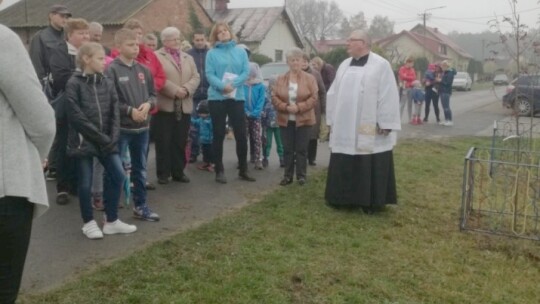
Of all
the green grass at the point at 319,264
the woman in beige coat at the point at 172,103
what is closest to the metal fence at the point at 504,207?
the green grass at the point at 319,264

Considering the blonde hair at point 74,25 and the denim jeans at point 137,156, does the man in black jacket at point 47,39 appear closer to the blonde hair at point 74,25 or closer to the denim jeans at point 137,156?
the blonde hair at point 74,25

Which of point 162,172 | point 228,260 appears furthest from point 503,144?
point 228,260

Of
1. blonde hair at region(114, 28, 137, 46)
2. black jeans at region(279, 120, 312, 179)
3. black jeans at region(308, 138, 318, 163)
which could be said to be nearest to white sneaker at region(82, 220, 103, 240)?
blonde hair at region(114, 28, 137, 46)

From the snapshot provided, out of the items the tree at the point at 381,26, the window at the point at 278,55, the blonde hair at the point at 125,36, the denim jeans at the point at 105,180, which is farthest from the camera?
the tree at the point at 381,26

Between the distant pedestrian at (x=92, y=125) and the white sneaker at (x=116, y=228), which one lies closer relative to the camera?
the distant pedestrian at (x=92, y=125)

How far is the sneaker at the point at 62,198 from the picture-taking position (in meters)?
6.16

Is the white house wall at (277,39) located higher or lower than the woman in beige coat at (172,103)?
higher

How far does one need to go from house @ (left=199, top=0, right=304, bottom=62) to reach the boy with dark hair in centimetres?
2957

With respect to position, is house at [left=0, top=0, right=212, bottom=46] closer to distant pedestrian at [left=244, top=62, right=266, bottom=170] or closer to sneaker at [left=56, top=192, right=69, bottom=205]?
distant pedestrian at [left=244, top=62, right=266, bottom=170]

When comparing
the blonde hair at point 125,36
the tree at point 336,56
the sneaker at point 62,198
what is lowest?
the sneaker at point 62,198

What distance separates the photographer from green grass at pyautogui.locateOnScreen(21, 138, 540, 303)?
399 cm

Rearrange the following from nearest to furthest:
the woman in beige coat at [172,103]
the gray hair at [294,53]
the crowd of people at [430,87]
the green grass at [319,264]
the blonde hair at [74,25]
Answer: the green grass at [319,264] → the blonde hair at [74,25] → the woman in beige coat at [172,103] → the gray hair at [294,53] → the crowd of people at [430,87]

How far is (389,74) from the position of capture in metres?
6.14

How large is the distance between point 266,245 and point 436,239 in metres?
1.73
